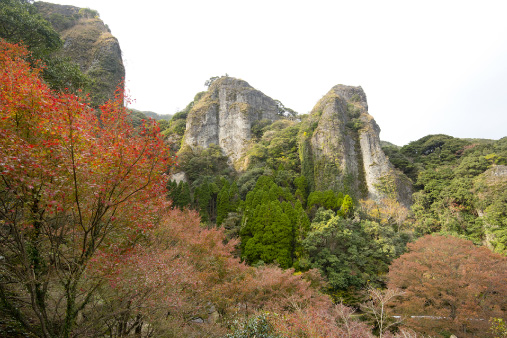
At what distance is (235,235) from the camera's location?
72.1 ft

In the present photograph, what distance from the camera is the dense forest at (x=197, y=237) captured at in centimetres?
451

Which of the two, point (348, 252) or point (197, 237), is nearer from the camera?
point (197, 237)

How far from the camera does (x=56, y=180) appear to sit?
4152mm

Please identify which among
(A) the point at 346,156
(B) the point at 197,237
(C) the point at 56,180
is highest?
(A) the point at 346,156

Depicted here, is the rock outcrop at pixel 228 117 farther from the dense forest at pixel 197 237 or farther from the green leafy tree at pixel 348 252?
the green leafy tree at pixel 348 252

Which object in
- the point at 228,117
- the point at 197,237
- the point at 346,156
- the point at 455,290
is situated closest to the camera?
the point at 455,290

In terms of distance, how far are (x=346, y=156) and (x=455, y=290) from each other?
62.2 ft

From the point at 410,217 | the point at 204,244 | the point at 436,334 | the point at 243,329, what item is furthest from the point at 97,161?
the point at 410,217

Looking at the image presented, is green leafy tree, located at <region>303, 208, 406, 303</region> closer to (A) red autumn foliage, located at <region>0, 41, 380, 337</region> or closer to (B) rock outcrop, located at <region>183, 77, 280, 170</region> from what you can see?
(A) red autumn foliage, located at <region>0, 41, 380, 337</region>

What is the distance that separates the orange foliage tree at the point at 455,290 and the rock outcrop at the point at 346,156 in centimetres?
1328

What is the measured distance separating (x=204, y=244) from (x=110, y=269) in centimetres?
705

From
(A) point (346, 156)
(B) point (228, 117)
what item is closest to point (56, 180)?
(A) point (346, 156)

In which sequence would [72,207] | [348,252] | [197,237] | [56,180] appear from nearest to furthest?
[56,180] → [72,207] → [197,237] → [348,252]

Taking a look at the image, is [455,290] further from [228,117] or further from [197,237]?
[228,117]
